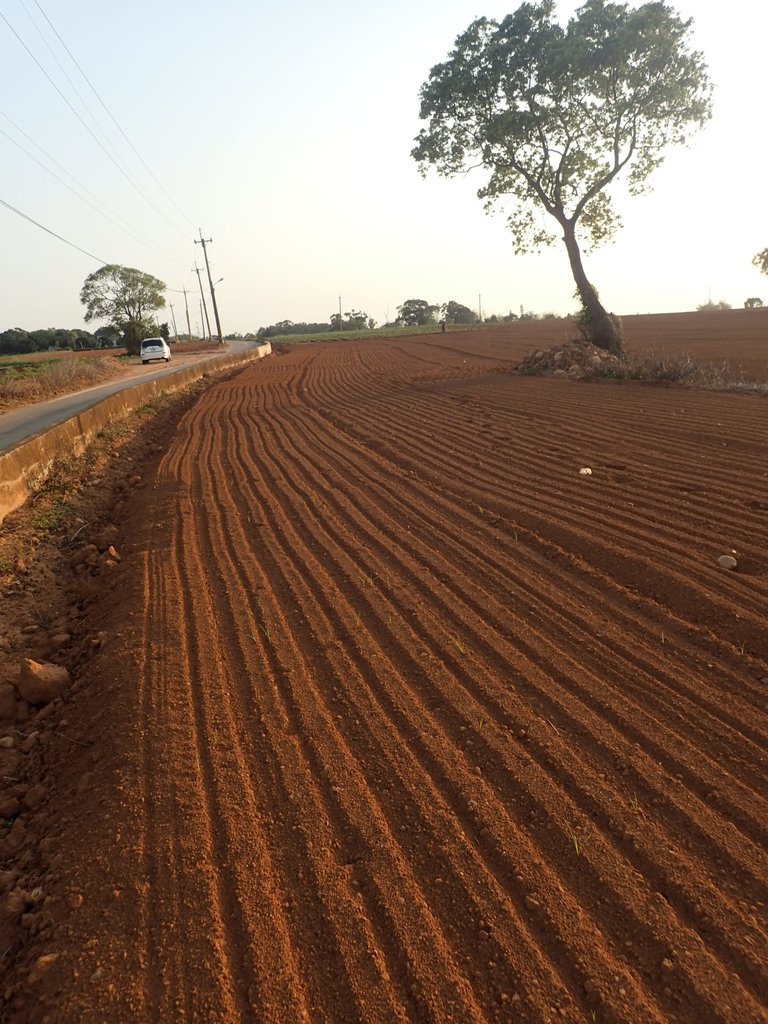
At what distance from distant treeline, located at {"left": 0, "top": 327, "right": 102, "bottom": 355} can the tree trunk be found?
6107 centimetres

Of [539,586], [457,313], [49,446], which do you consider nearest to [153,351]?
[49,446]

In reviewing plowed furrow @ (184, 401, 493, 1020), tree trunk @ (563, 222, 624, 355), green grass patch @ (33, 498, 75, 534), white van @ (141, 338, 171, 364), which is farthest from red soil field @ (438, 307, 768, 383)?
white van @ (141, 338, 171, 364)

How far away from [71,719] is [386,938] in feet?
7.64

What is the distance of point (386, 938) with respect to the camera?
2221mm

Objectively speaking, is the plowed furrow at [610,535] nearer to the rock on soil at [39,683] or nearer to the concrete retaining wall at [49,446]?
the rock on soil at [39,683]

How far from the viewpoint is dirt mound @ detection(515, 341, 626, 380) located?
15.0 metres

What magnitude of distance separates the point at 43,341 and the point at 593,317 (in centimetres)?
6810

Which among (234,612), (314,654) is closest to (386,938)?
(314,654)

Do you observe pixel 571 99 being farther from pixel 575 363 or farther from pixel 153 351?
pixel 153 351

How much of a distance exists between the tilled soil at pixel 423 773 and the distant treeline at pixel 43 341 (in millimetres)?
70416

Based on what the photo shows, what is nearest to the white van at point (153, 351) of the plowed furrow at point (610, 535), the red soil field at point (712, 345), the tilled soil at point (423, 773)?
the red soil field at point (712, 345)

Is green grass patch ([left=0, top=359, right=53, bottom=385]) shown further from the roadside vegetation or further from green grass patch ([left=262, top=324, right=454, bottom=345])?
green grass patch ([left=262, top=324, right=454, bottom=345])

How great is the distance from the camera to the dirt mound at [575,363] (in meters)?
15.0

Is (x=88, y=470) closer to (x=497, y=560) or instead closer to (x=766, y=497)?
(x=497, y=560)
